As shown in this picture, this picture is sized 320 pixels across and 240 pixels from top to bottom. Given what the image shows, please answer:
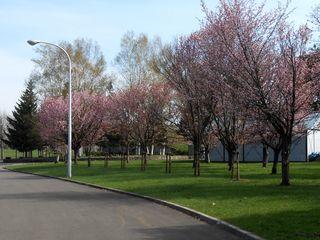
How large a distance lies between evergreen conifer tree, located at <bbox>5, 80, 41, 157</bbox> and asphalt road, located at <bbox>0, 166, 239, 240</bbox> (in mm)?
57886

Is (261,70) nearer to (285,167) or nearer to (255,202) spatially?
(285,167)

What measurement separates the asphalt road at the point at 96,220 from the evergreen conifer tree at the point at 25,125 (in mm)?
57886

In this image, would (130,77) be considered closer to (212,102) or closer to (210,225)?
(212,102)

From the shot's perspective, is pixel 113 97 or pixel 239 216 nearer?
pixel 239 216

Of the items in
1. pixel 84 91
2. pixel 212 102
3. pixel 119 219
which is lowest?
pixel 119 219

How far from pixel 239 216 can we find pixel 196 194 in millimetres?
5830

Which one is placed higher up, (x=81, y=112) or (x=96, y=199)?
(x=81, y=112)

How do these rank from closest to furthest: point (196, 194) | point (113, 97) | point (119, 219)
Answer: point (119, 219) < point (196, 194) < point (113, 97)

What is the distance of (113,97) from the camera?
56531 mm

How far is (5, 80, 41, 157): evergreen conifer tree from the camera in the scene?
249 feet

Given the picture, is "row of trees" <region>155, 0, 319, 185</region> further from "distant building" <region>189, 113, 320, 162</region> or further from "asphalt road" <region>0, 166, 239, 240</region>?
"distant building" <region>189, 113, 320, 162</region>

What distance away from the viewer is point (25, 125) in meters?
76.9

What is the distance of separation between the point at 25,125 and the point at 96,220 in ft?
217

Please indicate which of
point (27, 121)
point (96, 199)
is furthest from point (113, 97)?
point (96, 199)
